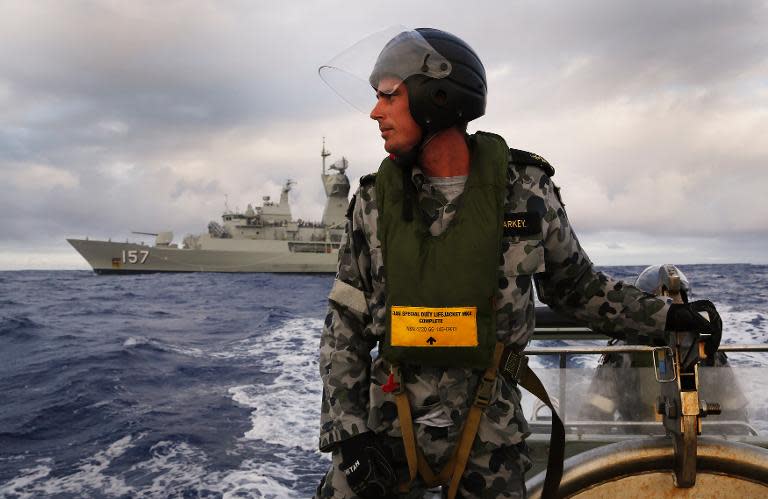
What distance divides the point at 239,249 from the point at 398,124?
48.8m

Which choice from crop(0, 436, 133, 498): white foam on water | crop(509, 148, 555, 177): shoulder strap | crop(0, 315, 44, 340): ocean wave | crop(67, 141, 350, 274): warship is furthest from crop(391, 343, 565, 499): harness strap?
crop(67, 141, 350, 274): warship

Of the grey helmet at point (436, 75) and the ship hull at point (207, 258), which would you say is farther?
the ship hull at point (207, 258)

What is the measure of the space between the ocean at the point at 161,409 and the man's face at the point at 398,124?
4543 mm

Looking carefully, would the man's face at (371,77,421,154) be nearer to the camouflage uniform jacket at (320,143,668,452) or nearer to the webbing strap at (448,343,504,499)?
the camouflage uniform jacket at (320,143,668,452)

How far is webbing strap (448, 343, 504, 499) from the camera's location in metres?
1.40

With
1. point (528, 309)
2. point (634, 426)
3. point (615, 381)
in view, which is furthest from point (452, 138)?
point (634, 426)

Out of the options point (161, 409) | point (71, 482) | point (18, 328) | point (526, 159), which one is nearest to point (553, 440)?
point (526, 159)

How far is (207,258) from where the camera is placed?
Answer: 159ft

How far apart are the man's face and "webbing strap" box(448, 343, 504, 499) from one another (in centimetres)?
57

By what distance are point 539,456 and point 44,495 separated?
4.39m

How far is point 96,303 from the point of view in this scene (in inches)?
990

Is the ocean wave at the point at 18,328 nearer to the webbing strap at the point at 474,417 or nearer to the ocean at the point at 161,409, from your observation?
the ocean at the point at 161,409

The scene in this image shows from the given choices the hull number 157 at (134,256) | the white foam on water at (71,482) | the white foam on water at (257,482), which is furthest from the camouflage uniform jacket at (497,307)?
the hull number 157 at (134,256)

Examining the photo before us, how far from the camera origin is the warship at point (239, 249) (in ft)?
160
